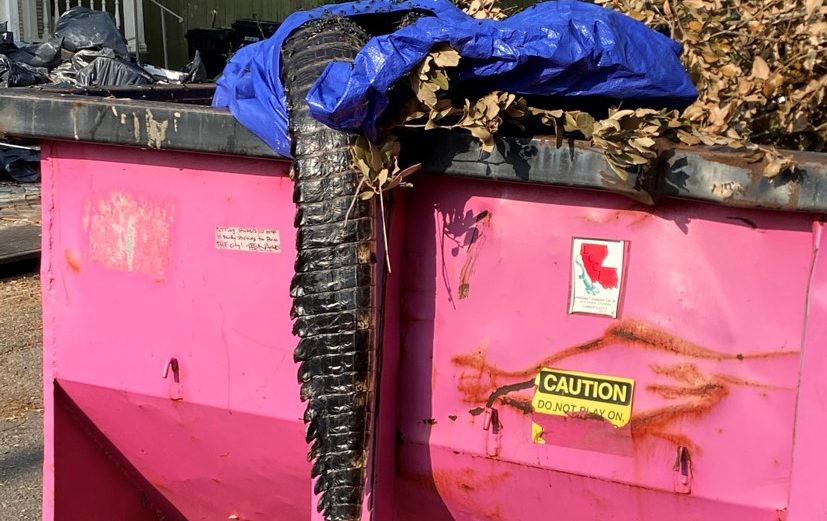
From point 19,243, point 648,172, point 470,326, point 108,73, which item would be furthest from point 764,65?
point 108,73

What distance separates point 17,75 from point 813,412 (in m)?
8.23

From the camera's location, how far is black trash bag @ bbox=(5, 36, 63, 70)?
9352 mm

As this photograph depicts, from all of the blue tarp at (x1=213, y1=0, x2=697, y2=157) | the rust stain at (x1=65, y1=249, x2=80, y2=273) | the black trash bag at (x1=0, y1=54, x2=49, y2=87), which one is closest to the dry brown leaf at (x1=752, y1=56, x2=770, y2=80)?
the blue tarp at (x1=213, y1=0, x2=697, y2=157)

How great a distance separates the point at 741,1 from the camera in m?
2.25

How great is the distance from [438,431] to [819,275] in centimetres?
82

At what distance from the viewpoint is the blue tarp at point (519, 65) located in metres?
1.82

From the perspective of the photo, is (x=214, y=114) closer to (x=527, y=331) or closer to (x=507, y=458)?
(x=527, y=331)

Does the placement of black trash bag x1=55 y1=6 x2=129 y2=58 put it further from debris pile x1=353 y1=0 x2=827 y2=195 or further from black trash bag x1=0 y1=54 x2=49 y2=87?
debris pile x1=353 y1=0 x2=827 y2=195

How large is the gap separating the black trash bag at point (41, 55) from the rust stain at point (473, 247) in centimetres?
839

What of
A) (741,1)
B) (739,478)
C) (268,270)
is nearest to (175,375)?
(268,270)

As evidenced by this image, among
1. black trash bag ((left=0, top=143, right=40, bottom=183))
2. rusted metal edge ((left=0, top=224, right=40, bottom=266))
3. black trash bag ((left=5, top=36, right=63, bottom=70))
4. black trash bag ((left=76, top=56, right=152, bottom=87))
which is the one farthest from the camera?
black trash bag ((left=5, top=36, right=63, bottom=70))

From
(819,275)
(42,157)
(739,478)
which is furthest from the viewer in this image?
A: (42,157)

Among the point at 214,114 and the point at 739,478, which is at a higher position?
the point at 214,114

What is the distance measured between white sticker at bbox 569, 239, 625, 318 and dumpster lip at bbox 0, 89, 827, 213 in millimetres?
122
